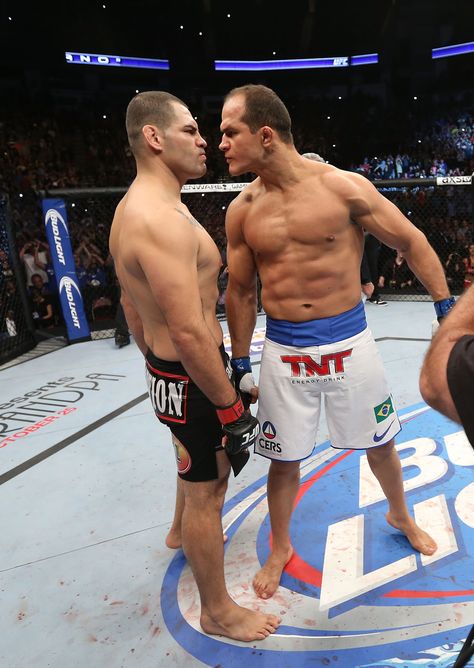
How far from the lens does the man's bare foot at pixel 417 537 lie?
1646mm

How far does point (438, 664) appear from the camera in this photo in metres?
1.22

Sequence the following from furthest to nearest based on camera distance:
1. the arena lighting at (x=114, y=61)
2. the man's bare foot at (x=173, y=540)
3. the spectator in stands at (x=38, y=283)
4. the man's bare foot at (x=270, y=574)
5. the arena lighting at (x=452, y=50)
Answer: the arena lighting at (x=452, y=50) → the arena lighting at (x=114, y=61) → the spectator in stands at (x=38, y=283) → the man's bare foot at (x=173, y=540) → the man's bare foot at (x=270, y=574)

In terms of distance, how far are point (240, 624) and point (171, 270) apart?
108 cm

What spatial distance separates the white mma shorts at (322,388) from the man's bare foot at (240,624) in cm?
48

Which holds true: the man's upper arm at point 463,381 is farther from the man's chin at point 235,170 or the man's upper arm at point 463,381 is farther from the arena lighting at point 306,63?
the arena lighting at point 306,63

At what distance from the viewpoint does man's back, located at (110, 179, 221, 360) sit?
1163 mm

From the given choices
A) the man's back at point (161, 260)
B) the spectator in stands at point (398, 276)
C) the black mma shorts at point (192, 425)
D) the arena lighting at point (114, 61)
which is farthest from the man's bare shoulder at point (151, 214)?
the arena lighting at point (114, 61)

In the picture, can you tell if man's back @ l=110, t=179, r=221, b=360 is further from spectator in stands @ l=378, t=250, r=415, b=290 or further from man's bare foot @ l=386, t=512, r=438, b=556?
spectator in stands @ l=378, t=250, r=415, b=290

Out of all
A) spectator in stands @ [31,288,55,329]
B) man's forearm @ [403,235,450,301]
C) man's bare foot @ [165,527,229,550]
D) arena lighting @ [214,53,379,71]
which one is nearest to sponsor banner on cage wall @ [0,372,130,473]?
man's bare foot @ [165,527,229,550]

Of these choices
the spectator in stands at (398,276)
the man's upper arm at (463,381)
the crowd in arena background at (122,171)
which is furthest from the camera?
the spectator in stands at (398,276)

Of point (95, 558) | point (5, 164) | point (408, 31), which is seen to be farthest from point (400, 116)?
point (95, 558)

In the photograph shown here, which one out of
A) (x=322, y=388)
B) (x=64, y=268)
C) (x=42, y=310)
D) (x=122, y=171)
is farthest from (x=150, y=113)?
(x=122, y=171)

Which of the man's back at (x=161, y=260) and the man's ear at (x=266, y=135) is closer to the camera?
the man's back at (x=161, y=260)

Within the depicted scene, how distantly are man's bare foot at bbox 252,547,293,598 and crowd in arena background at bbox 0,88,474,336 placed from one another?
4.64 meters
